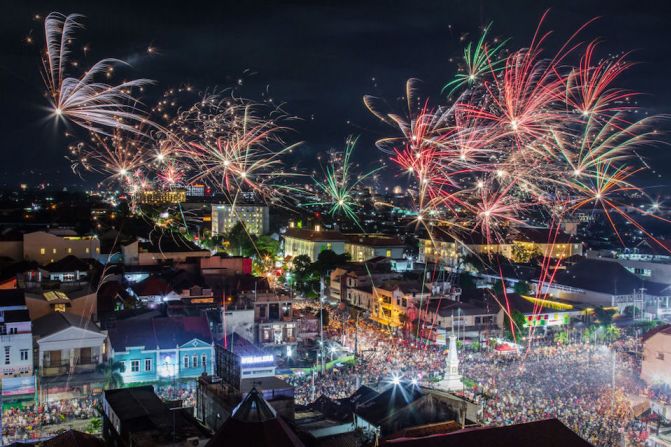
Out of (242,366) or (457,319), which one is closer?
(242,366)

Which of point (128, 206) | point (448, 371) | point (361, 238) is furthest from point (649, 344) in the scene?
point (128, 206)

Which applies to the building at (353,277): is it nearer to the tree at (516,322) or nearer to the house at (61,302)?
the tree at (516,322)

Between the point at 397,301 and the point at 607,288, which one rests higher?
the point at 607,288

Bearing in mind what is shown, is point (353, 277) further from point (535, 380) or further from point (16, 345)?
point (16, 345)

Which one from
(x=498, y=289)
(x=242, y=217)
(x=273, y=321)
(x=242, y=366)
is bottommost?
(x=273, y=321)

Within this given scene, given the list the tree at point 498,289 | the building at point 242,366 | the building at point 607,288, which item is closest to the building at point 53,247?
the building at point 242,366

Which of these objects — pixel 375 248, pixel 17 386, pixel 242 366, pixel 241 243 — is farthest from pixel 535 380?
pixel 241 243

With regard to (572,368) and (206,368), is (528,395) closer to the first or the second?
(572,368)
